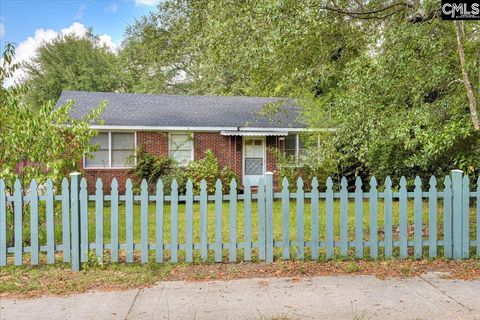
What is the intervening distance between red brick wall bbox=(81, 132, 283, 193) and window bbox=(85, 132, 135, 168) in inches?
9.4

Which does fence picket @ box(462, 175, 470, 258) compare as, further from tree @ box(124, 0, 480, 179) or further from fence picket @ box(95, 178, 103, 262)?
fence picket @ box(95, 178, 103, 262)

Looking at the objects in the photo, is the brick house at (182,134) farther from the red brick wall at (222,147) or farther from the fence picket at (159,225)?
the fence picket at (159,225)

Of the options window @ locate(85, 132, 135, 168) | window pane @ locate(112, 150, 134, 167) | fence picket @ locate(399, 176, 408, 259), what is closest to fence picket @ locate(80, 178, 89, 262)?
fence picket @ locate(399, 176, 408, 259)

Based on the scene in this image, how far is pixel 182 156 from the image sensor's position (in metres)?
15.3

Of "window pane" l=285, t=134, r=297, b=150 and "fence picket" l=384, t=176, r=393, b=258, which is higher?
"window pane" l=285, t=134, r=297, b=150

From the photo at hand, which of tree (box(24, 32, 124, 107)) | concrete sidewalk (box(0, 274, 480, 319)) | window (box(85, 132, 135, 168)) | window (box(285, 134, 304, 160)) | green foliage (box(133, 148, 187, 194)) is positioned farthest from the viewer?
tree (box(24, 32, 124, 107))

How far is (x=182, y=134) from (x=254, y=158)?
113 inches

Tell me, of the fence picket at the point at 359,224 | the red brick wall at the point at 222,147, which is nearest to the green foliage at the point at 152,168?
the red brick wall at the point at 222,147

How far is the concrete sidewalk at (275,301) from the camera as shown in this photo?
375cm

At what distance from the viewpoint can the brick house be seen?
48.0 ft

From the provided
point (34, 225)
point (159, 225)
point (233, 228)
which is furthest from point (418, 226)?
point (34, 225)

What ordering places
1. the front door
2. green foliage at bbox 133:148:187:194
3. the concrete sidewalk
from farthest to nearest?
the front door < green foliage at bbox 133:148:187:194 < the concrete sidewalk

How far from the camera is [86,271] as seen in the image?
5.09m

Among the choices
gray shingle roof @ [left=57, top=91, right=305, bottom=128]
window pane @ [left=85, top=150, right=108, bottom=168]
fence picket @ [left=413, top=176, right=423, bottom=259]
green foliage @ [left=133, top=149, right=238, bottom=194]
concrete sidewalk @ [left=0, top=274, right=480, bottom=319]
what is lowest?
concrete sidewalk @ [left=0, top=274, right=480, bottom=319]
